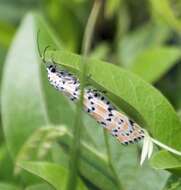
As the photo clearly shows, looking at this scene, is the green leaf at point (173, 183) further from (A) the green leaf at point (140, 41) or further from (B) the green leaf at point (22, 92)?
(A) the green leaf at point (140, 41)

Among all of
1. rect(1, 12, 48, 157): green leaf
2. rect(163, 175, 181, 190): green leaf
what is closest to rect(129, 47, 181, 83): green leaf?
rect(1, 12, 48, 157): green leaf

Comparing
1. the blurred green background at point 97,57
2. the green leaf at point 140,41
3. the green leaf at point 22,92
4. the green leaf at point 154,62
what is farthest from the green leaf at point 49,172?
the green leaf at point 140,41

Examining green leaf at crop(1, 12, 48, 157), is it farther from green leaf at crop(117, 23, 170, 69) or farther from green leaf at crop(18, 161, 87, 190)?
green leaf at crop(117, 23, 170, 69)

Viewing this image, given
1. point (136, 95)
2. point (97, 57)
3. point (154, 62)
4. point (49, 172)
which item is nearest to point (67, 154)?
point (49, 172)

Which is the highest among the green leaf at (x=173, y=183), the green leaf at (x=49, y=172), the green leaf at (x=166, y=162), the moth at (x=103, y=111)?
the moth at (x=103, y=111)

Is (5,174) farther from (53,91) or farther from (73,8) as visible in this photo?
(73,8)

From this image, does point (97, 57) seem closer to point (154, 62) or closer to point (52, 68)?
point (154, 62)
